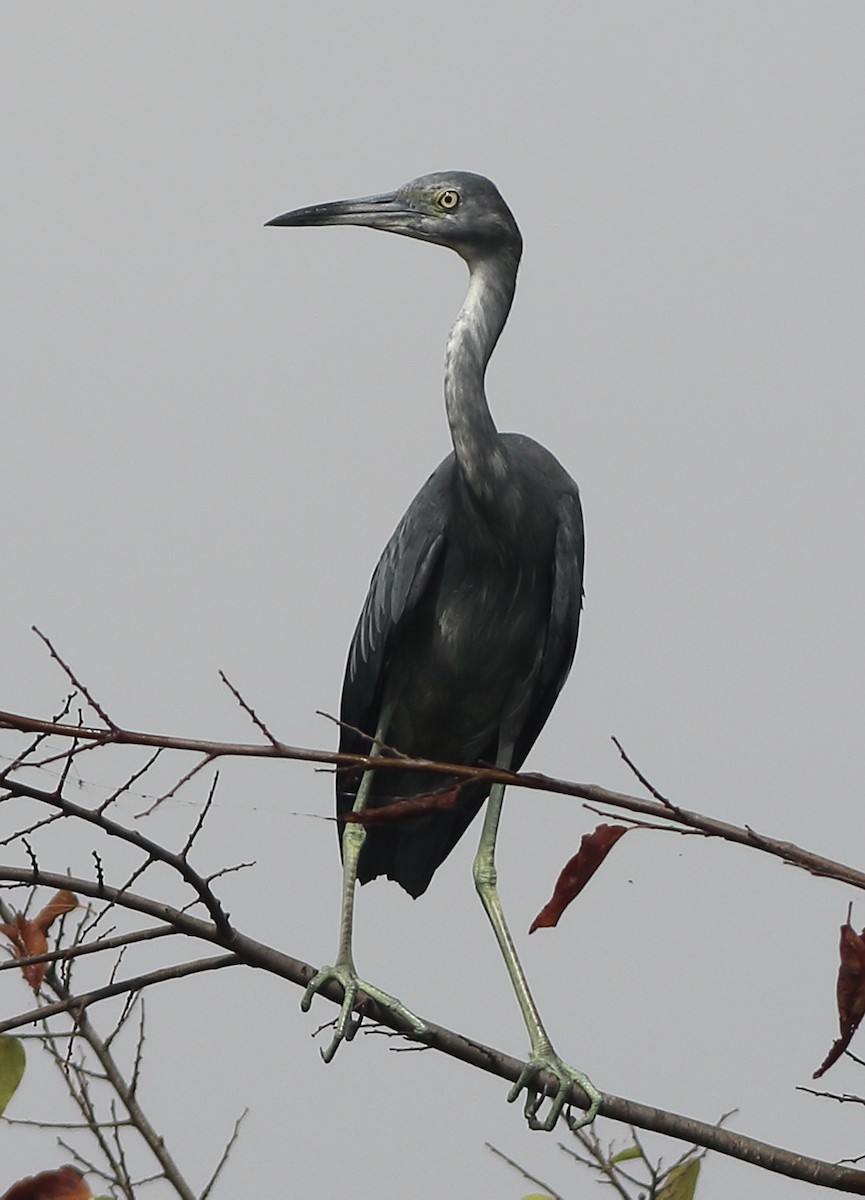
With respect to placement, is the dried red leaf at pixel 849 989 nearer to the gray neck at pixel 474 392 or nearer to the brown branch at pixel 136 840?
the brown branch at pixel 136 840

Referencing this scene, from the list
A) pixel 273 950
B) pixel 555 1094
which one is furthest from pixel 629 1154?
pixel 273 950

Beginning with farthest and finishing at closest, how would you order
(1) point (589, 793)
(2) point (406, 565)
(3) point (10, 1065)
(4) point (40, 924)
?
1. (2) point (406, 565)
2. (4) point (40, 924)
3. (3) point (10, 1065)
4. (1) point (589, 793)

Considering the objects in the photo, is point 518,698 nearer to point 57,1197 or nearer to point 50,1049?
point 50,1049

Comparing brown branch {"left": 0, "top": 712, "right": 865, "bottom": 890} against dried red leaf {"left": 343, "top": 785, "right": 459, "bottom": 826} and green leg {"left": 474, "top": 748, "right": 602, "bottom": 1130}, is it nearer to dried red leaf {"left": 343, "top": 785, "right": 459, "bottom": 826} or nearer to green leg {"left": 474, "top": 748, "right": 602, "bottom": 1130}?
dried red leaf {"left": 343, "top": 785, "right": 459, "bottom": 826}

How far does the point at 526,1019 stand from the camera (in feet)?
11.4

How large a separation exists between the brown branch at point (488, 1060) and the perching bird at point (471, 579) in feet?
2.35

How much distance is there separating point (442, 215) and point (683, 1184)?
2.20 m

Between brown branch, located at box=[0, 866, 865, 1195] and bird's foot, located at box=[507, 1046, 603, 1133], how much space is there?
0.83 ft

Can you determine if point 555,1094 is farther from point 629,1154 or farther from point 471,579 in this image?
point 471,579

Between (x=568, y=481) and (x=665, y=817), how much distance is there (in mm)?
2161

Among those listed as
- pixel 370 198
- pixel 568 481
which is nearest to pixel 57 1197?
pixel 568 481

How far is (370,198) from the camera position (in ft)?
12.4

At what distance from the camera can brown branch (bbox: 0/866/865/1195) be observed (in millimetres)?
2357

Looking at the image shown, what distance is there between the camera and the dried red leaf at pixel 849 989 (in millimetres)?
1896
